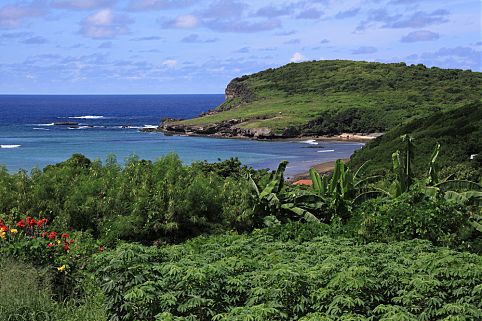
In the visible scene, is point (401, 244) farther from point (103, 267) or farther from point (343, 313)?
point (103, 267)

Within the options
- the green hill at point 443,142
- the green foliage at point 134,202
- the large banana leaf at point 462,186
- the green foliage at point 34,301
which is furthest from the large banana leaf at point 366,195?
the green hill at point 443,142

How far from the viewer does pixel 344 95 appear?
14225 cm

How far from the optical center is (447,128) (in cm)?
6253

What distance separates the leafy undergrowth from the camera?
21.9 ft

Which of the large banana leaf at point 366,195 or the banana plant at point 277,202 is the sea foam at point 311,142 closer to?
the large banana leaf at point 366,195

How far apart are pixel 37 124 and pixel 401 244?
139 m

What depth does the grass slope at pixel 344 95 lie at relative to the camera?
376 ft

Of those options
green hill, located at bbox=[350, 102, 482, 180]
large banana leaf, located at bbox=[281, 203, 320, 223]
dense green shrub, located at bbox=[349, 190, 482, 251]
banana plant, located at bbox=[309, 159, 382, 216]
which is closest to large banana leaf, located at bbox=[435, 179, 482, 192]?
banana plant, located at bbox=[309, 159, 382, 216]

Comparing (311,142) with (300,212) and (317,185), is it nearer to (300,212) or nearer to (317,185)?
(317,185)

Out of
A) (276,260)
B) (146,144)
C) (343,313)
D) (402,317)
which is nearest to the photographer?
(402,317)

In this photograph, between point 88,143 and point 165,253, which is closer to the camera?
point 165,253

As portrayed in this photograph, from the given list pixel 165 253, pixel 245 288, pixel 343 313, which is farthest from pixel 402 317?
pixel 165 253

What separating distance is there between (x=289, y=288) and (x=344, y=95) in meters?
138

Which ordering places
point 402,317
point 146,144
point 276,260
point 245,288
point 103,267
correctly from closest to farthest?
1. point 402,317
2. point 245,288
3. point 103,267
4. point 276,260
5. point 146,144
